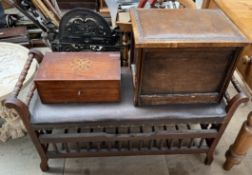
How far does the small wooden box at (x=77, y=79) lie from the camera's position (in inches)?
36.2

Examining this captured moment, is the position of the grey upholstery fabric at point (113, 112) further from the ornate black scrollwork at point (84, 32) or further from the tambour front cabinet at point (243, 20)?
the ornate black scrollwork at point (84, 32)

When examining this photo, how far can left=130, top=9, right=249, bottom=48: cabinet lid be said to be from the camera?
2.54 ft

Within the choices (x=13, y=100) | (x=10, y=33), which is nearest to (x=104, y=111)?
(x=13, y=100)

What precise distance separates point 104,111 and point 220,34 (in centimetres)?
53

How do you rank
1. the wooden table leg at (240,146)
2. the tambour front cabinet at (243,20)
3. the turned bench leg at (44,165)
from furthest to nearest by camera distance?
the turned bench leg at (44,165)
the wooden table leg at (240,146)
the tambour front cabinet at (243,20)

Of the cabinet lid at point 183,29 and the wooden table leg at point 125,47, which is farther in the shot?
the wooden table leg at point 125,47

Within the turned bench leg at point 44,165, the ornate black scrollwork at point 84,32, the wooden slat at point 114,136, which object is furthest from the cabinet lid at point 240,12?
the turned bench leg at point 44,165

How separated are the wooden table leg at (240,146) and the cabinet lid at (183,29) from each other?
38cm

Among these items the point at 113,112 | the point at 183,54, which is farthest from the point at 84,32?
the point at 183,54

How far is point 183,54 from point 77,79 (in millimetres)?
412

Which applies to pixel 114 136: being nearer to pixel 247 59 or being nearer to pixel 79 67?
pixel 79 67

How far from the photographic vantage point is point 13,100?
0.87 meters

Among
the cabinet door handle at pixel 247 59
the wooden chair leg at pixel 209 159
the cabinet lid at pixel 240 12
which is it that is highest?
the cabinet lid at pixel 240 12

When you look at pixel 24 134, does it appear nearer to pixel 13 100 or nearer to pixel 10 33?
pixel 13 100
